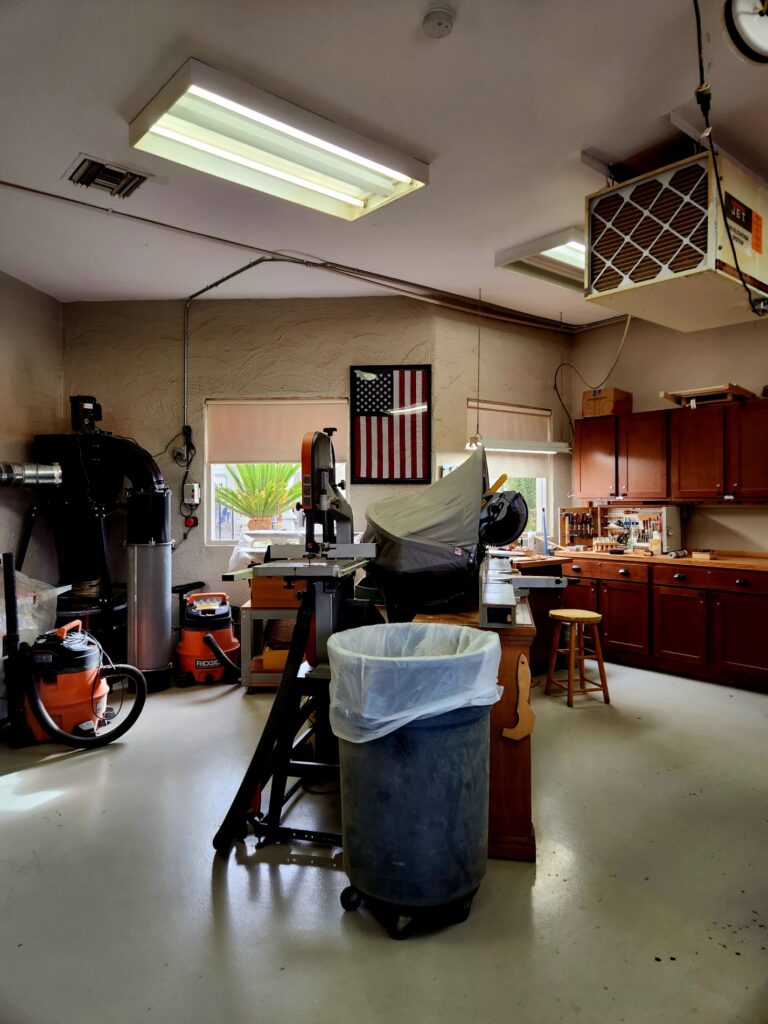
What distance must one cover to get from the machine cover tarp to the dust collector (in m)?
2.38

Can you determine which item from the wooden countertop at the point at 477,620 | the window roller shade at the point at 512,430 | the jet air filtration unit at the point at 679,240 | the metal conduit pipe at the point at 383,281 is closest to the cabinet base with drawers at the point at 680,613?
the window roller shade at the point at 512,430

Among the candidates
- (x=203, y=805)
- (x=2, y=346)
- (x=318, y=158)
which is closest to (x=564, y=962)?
(x=203, y=805)

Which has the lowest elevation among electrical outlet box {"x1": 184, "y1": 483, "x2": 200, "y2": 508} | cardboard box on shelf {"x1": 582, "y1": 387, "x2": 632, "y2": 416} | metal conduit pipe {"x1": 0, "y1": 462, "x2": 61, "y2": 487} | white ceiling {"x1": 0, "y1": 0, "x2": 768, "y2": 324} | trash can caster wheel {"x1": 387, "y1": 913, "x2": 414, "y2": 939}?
trash can caster wheel {"x1": 387, "y1": 913, "x2": 414, "y2": 939}

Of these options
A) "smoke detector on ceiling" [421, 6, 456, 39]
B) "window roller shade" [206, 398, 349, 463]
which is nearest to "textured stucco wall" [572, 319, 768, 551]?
"window roller shade" [206, 398, 349, 463]

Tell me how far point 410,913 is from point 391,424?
158 inches

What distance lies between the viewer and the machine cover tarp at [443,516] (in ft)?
9.25

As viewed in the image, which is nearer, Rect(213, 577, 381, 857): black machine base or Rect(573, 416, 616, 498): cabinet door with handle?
Rect(213, 577, 381, 857): black machine base

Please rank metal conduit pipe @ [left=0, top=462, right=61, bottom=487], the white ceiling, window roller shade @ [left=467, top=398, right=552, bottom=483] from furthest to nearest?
window roller shade @ [left=467, top=398, right=552, bottom=483]
metal conduit pipe @ [left=0, top=462, right=61, bottom=487]
the white ceiling

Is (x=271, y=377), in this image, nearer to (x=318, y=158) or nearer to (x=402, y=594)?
(x=318, y=158)

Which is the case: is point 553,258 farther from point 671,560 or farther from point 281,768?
point 281,768

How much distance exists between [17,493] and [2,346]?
1118 millimetres

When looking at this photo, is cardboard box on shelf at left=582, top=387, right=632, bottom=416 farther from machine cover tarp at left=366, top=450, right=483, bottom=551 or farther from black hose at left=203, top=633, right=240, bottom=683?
black hose at left=203, top=633, right=240, bottom=683

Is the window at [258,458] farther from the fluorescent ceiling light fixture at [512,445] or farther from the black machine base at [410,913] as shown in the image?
the black machine base at [410,913]

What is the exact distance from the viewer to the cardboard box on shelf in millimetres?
5625
